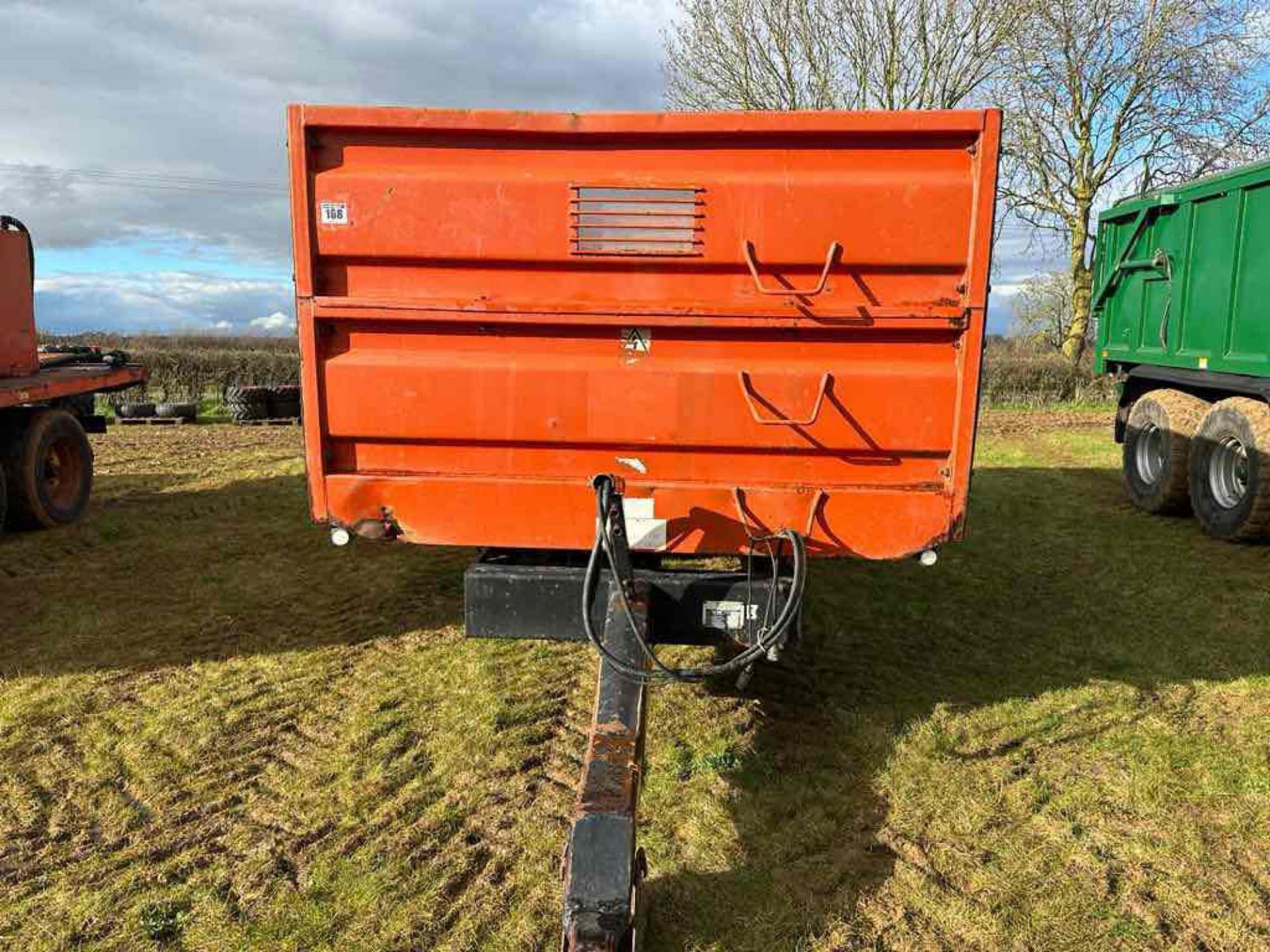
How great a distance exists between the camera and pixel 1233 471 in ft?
24.1

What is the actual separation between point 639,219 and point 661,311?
1.07 ft

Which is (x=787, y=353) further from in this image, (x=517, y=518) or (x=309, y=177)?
(x=309, y=177)

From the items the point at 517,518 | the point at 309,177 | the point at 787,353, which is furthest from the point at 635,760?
the point at 309,177

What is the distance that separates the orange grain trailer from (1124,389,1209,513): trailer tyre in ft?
19.6

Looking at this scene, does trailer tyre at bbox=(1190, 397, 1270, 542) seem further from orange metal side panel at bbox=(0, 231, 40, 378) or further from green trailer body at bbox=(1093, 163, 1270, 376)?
orange metal side panel at bbox=(0, 231, 40, 378)

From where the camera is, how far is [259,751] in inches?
144

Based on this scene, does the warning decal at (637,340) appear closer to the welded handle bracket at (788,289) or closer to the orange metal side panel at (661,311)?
the orange metal side panel at (661,311)

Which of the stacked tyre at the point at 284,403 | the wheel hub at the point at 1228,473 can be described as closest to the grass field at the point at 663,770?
the wheel hub at the point at 1228,473

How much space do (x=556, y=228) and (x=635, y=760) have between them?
181cm

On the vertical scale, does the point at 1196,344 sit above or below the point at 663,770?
above

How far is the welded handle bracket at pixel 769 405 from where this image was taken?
10.5 ft

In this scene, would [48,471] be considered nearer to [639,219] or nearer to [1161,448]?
[639,219]

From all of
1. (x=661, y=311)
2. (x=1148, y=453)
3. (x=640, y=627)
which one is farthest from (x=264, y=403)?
(x=640, y=627)

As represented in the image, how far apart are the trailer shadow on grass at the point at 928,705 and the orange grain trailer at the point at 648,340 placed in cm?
64
